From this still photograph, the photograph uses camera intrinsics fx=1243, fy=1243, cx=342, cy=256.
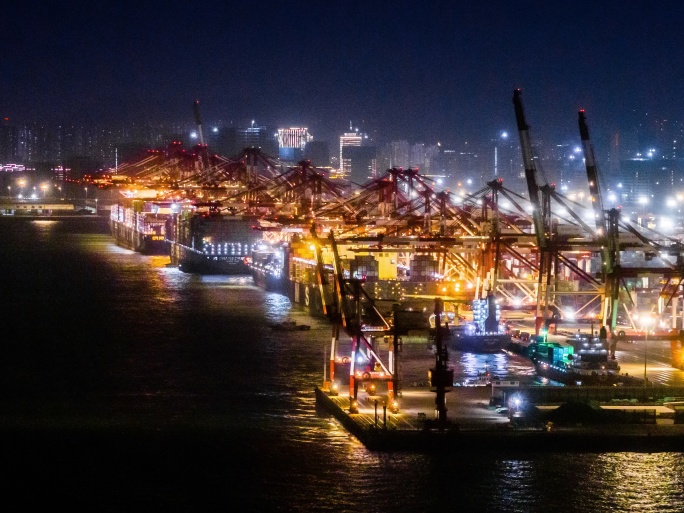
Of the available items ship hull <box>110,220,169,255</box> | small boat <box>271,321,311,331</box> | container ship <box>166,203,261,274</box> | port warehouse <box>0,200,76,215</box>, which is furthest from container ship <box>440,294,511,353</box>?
port warehouse <box>0,200,76,215</box>

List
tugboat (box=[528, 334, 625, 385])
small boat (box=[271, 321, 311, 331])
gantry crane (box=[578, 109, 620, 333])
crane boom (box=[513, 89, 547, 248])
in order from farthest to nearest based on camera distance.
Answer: small boat (box=[271, 321, 311, 331])
crane boom (box=[513, 89, 547, 248])
gantry crane (box=[578, 109, 620, 333])
tugboat (box=[528, 334, 625, 385])

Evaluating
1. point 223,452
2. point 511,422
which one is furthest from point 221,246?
point 511,422

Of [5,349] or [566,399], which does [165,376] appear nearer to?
[5,349]

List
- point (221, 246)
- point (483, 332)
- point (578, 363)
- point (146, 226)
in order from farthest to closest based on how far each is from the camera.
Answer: point (146, 226) < point (221, 246) < point (483, 332) < point (578, 363)

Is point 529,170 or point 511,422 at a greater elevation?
point 529,170

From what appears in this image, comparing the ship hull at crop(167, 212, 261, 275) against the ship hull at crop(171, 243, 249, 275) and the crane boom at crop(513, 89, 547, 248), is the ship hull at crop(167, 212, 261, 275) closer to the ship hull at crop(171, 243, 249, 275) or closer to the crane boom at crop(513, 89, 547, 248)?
the ship hull at crop(171, 243, 249, 275)

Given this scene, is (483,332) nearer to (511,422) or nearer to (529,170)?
(529,170)

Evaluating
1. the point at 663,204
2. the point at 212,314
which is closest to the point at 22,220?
the point at 663,204
